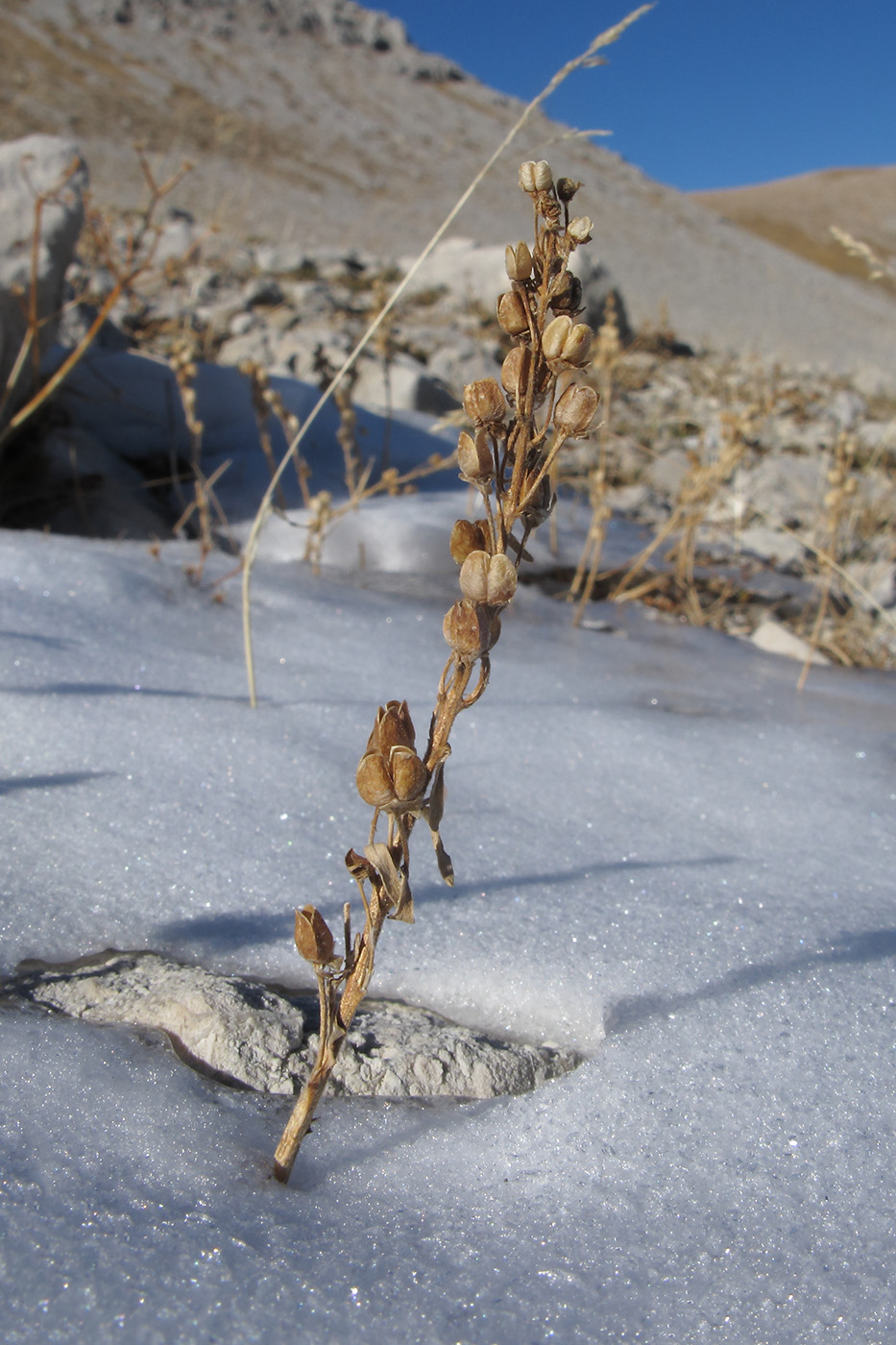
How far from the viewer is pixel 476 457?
0.48 m

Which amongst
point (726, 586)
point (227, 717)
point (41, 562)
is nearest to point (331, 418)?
point (726, 586)

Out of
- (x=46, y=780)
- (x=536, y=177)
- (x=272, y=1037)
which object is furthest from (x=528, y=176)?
(x=46, y=780)

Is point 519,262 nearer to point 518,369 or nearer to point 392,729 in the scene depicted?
point 518,369

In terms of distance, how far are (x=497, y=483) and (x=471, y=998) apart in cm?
49

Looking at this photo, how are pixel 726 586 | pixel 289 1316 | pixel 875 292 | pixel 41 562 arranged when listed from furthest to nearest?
pixel 875 292 < pixel 726 586 < pixel 41 562 < pixel 289 1316

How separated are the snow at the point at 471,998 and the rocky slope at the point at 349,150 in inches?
95.5

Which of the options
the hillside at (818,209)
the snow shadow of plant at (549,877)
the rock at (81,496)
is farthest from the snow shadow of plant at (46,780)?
the hillside at (818,209)

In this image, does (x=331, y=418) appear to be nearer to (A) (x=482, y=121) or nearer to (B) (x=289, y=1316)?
(B) (x=289, y=1316)

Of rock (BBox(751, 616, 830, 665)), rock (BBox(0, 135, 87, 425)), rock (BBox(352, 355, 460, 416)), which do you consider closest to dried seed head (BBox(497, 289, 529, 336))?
rock (BBox(751, 616, 830, 665))

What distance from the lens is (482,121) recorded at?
2689 cm

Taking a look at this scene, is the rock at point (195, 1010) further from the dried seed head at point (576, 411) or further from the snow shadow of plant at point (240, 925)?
the dried seed head at point (576, 411)

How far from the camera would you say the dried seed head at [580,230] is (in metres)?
0.49

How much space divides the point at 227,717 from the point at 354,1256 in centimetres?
78

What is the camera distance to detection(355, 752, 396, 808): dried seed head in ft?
1.58
